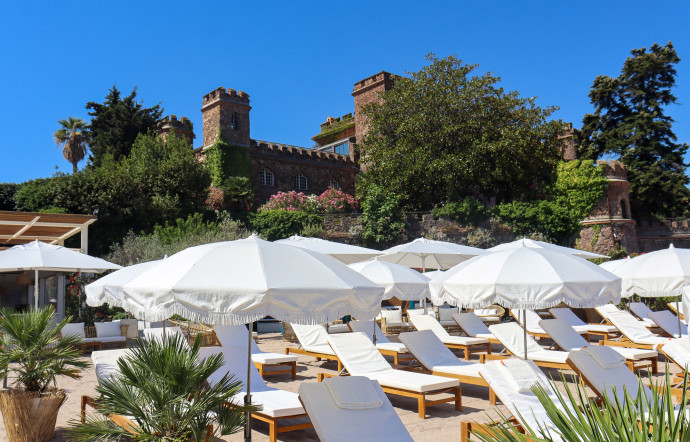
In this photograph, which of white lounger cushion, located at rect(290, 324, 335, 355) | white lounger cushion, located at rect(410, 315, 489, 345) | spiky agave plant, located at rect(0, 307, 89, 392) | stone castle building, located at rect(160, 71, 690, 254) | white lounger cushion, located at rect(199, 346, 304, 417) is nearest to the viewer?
spiky agave plant, located at rect(0, 307, 89, 392)

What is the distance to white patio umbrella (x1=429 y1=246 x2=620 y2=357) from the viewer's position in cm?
628

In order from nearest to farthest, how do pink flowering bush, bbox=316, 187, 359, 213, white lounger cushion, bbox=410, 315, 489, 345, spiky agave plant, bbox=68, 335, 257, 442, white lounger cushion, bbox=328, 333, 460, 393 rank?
1. spiky agave plant, bbox=68, 335, 257, 442
2. white lounger cushion, bbox=328, 333, 460, 393
3. white lounger cushion, bbox=410, 315, 489, 345
4. pink flowering bush, bbox=316, 187, 359, 213

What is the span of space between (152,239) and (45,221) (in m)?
8.07

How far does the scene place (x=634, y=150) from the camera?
107 feet

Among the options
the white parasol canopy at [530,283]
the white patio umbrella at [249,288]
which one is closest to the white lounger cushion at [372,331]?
the white parasol canopy at [530,283]

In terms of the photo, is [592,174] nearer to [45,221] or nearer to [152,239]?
[152,239]

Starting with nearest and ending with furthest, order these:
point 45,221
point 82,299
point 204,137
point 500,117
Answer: point 45,221 → point 82,299 → point 500,117 → point 204,137

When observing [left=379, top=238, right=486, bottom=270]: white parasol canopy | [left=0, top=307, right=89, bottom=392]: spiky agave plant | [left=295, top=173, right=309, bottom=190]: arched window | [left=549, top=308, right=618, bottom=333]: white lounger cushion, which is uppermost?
[left=295, top=173, right=309, bottom=190]: arched window

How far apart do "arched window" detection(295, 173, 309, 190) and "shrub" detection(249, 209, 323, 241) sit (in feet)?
26.9

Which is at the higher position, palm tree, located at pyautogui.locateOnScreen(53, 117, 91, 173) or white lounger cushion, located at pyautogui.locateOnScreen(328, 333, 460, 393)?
palm tree, located at pyautogui.locateOnScreen(53, 117, 91, 173)

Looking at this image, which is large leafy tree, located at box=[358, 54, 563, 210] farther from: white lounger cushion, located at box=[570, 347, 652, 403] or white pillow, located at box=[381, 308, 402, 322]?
white lounger cushion, located at box=[570, 347, 652, 403]

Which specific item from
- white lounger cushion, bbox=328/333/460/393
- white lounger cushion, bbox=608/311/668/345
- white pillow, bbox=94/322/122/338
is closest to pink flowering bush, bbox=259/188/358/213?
white pillow, bbox=94/322/122/338

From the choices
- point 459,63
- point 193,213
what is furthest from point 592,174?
point 193,213

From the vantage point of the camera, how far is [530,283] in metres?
6.36
